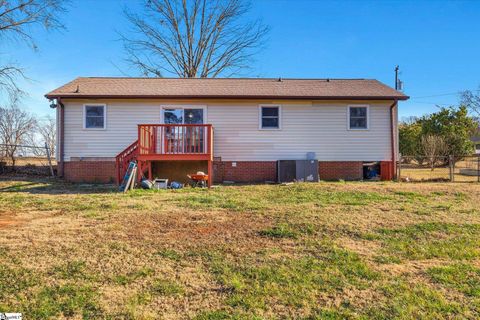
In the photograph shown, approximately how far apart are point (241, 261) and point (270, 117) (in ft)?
28.9

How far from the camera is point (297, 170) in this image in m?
11.1

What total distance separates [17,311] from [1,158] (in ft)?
42.5

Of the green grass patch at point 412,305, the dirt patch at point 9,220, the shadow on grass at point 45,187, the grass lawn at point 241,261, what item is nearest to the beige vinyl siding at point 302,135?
the shadow on grass at point 45,187

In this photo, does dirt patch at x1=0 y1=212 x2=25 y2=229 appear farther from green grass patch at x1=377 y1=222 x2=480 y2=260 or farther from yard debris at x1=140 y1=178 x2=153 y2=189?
green grass patch at x1=377 y1=222 x2=480 y2=260

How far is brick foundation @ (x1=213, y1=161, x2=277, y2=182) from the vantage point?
1157 centimetres

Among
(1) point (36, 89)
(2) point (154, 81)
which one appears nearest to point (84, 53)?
(1) point (36, 89)

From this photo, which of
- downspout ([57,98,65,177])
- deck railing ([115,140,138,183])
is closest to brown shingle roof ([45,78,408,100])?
downspout ([57,98,65,177])

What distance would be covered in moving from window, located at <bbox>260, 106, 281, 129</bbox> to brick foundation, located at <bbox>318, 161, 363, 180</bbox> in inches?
92.5

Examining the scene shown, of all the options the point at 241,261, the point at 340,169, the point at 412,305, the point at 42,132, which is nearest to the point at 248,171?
the point at 340,169

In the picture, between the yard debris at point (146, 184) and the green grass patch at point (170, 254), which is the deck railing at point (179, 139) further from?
the green grass patch at point (170, 254)

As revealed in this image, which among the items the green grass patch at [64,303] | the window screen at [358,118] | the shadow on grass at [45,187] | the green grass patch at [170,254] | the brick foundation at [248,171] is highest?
the window screen at [358,118]

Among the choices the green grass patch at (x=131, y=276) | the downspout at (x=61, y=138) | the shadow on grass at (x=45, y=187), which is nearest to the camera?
the green grass patch at (x=131, y=276)

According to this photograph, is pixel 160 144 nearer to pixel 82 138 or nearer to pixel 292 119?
pixel 82 138

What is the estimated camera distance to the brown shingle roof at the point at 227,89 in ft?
37.0
